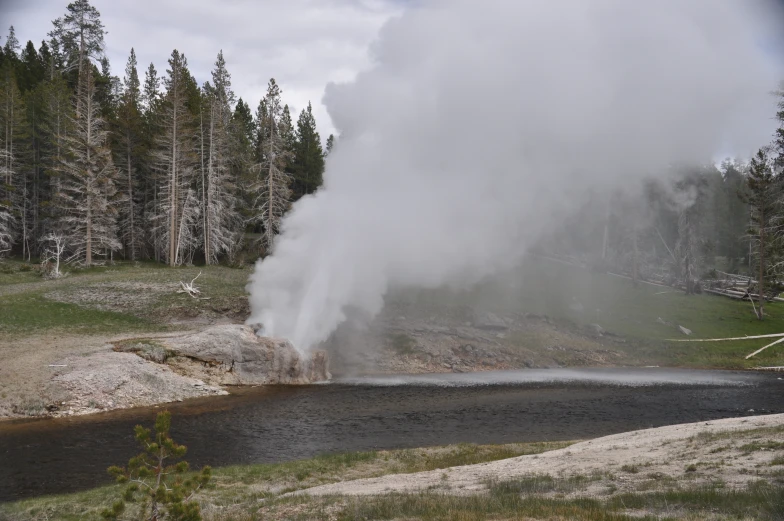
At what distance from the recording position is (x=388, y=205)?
4716cm

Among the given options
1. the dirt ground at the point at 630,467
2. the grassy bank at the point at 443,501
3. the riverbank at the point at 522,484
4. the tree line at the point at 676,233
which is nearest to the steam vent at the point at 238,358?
the riverbank at the point at 522,484

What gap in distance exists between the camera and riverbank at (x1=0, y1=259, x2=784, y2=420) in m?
27.9

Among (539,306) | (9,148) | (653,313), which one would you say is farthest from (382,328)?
(9,148)

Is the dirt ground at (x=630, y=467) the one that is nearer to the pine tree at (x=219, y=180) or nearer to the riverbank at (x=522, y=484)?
the riverbank at (x=522, y=484)

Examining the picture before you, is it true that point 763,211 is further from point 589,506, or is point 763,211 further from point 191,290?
point 589,506

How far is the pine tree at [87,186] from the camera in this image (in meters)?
53.8

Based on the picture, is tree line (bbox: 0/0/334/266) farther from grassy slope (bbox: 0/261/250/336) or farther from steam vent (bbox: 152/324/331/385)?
steam vent (bbox: 152/324/331/385)

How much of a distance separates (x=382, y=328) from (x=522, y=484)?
32.0 m

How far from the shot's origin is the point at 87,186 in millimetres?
53969

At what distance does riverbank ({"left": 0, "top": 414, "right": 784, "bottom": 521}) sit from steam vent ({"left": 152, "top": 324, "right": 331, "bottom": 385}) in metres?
14.8

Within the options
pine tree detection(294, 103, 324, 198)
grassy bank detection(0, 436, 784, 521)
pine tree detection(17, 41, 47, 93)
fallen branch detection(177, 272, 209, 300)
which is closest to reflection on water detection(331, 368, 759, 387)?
fallen branch detection(177, 272, 209, 300)

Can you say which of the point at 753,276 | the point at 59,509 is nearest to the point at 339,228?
the point at 59,509

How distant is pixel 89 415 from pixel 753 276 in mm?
75748

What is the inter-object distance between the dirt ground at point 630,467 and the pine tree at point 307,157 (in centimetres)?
7044
